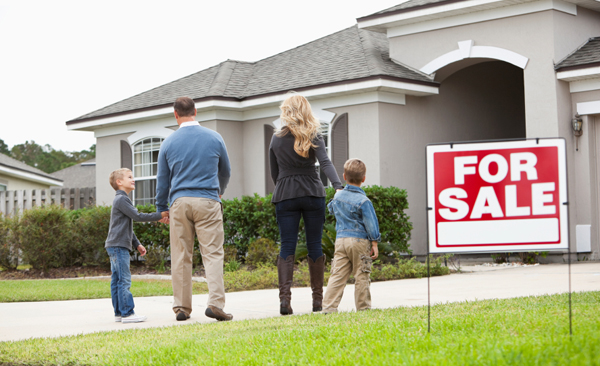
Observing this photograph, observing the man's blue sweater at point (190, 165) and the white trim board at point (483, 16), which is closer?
the man's blue sweater at point (190, 165)

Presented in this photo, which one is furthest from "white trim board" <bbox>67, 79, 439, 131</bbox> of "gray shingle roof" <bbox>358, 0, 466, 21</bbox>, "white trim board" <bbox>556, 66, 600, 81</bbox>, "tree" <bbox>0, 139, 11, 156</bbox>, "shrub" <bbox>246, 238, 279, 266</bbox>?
"tree" <bbox>0, 139, 11, 156</bbox>

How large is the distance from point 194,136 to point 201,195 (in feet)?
1.85

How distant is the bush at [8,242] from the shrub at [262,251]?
17.4 feet

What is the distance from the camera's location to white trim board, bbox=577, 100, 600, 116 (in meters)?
12.9

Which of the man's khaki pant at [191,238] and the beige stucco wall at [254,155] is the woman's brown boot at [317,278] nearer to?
the man's khaki pant at [191,238]

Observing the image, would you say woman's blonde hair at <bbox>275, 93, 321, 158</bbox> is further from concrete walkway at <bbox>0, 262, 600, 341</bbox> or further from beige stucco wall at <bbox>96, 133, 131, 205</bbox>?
beige stucco wall at <bbox>96, 133, 131, 205</bbox>

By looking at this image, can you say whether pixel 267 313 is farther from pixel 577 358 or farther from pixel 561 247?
pixel 577 358

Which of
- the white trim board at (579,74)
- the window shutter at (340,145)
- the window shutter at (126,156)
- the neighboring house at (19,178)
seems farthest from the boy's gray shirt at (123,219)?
the neighboring house at (19,178)

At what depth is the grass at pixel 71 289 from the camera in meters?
9.09

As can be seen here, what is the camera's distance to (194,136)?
249 inches

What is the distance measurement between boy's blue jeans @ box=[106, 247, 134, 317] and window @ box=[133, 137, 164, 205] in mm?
10501

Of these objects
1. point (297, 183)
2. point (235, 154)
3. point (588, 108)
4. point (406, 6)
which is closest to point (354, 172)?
point (297, 183)

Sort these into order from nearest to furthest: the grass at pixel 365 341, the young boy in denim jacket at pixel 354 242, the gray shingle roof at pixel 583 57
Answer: the grass at pixel 365 341
the young boy in denim jacket at pixel 354 242
the gray shingle roof at pixel 583 57

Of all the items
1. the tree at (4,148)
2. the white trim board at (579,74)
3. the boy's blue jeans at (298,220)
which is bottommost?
the boy's blue jeans at (298,220)
